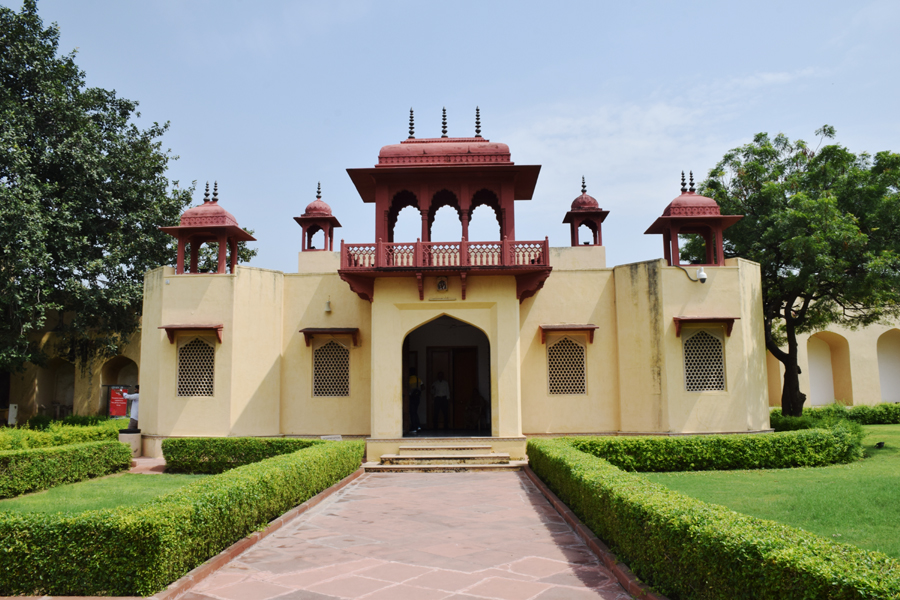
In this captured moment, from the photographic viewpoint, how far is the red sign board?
20.8m

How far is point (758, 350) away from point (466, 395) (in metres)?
7.39

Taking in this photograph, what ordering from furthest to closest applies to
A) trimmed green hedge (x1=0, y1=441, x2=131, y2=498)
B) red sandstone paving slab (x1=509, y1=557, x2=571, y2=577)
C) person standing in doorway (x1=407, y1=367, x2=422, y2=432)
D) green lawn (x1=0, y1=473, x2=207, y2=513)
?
1. person standing in doorway (x1=407, y1=367, x2=422, y2=432)
2. trimmed green hedge (x1=0, y1=441, x2=131, y2=498)
3. green lawn (x1=0, y1=473, x2=207, y2=513)
4. red sandstone paving slab (x1=509, y1=557, x2=571, y2=577)

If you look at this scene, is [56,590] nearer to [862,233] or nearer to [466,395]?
[466,395]

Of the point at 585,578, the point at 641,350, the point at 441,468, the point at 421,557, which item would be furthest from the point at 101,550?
the point at 641,350

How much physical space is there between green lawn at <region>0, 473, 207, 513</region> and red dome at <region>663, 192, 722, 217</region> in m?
11.8

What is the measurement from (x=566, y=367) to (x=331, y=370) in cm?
567

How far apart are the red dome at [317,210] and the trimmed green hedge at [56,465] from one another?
9.36 m

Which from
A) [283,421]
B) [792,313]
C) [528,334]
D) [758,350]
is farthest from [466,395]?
[792,313]

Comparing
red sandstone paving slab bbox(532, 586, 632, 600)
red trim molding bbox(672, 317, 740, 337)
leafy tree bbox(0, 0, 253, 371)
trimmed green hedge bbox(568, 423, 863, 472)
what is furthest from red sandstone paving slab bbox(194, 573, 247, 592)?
leafy tree bbox(0, 0, 253, 371)

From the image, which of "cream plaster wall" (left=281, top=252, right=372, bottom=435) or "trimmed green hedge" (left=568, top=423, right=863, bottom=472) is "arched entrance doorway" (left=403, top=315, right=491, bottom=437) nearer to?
"cream plaster wall" (left=281, top=252, right=372, bottom=435)

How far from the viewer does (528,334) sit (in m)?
15.0

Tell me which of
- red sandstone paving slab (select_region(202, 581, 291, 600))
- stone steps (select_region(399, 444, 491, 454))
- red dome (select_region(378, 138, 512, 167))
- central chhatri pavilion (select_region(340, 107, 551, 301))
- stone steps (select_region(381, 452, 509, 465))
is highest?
red dome (select_region(378, 138, 512, 167))

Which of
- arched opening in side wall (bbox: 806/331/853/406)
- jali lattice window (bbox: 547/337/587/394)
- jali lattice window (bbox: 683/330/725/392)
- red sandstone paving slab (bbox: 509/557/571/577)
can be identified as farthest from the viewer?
arched opening in side wall (bbox: 806/331/853/406)

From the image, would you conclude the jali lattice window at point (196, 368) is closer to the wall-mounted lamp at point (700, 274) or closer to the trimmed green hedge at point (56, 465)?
the trimmed green hedge at point (56, 465)
